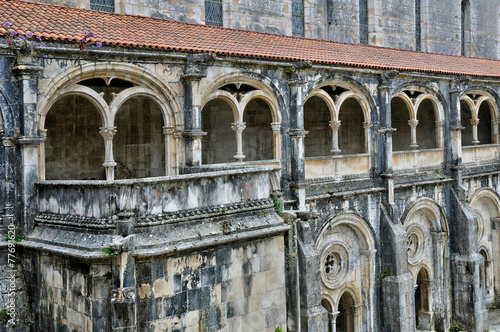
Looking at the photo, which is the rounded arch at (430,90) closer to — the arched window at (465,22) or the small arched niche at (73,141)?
the arched window at (465,22)

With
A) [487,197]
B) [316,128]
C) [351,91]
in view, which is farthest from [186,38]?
[487,197]

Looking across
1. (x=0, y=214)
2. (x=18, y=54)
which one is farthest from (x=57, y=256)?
(x=18, y=54)

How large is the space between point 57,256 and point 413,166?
1260 cm

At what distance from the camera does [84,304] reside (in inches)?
355

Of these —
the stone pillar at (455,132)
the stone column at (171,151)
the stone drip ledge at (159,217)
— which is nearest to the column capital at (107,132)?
the stone column at (171,151)

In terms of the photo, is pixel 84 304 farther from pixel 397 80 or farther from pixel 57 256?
pixel 397 80

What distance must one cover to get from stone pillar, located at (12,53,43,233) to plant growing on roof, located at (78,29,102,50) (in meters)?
1.07

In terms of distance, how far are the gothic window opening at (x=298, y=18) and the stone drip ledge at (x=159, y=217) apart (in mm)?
11018

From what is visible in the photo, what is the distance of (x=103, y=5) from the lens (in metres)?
16.4

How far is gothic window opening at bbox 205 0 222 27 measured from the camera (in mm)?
18297

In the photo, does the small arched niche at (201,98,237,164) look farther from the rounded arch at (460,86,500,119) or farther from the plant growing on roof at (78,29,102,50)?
the rounded arch at (460,86,500,119)

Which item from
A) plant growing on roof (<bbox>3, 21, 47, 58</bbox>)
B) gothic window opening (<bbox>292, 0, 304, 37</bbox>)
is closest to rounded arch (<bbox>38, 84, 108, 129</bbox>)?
plant growing on roof (<bbox>3, 21, 47, 58</bbox>)

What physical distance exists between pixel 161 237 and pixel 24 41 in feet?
15.3

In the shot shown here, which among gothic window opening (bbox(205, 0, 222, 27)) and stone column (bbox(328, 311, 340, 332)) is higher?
gothic window opening (bbox(205, 0, 222, 27))
